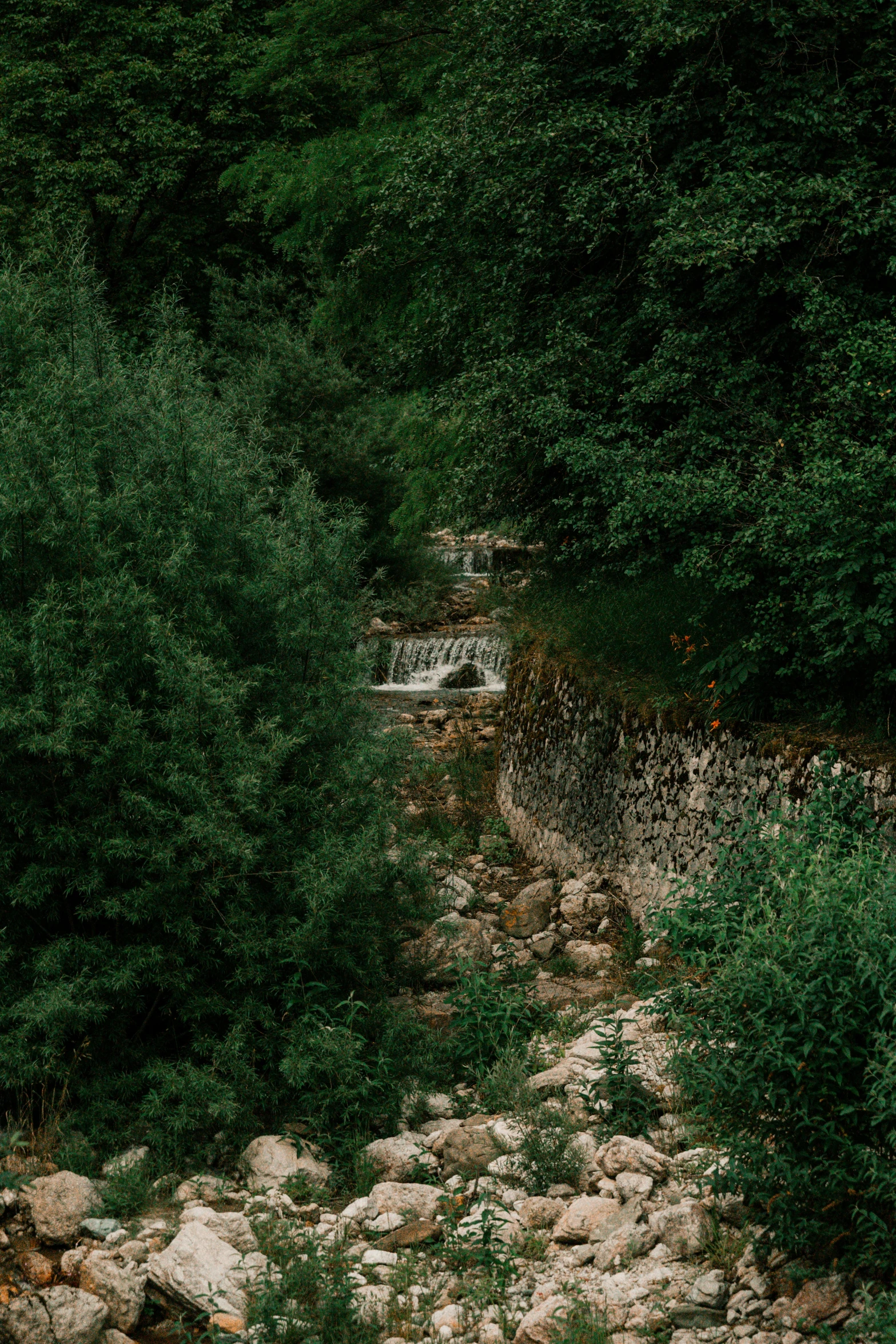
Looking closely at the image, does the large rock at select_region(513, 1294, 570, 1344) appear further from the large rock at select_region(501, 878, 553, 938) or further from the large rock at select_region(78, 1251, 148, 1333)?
the large rock at select_region(501, 878, 553, 938)

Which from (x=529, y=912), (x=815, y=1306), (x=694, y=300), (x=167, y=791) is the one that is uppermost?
(x=694, y=300)

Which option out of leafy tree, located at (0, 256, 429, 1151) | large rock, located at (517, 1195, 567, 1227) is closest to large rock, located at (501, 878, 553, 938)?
leafy tree, located at (0, 256, 429, 1151)

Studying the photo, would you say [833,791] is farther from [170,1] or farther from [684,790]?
[170,1]

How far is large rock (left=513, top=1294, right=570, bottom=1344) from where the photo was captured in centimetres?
327

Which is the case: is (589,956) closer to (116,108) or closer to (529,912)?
(529,912)

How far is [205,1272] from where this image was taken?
3.69 metres

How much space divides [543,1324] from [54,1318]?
1.50 metres

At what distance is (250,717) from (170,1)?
1623 centimetres

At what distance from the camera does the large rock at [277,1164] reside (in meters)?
4.41

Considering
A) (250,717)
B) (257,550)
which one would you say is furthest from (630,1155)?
(257,550)

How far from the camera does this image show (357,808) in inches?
217

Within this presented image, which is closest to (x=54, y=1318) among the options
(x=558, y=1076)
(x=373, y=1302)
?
(x=373, y=1302)

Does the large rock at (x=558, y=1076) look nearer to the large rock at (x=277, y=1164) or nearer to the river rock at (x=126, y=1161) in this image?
the large rock at (x=277, y=1164)

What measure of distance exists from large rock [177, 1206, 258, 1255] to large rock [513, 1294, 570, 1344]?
1.02 metres
